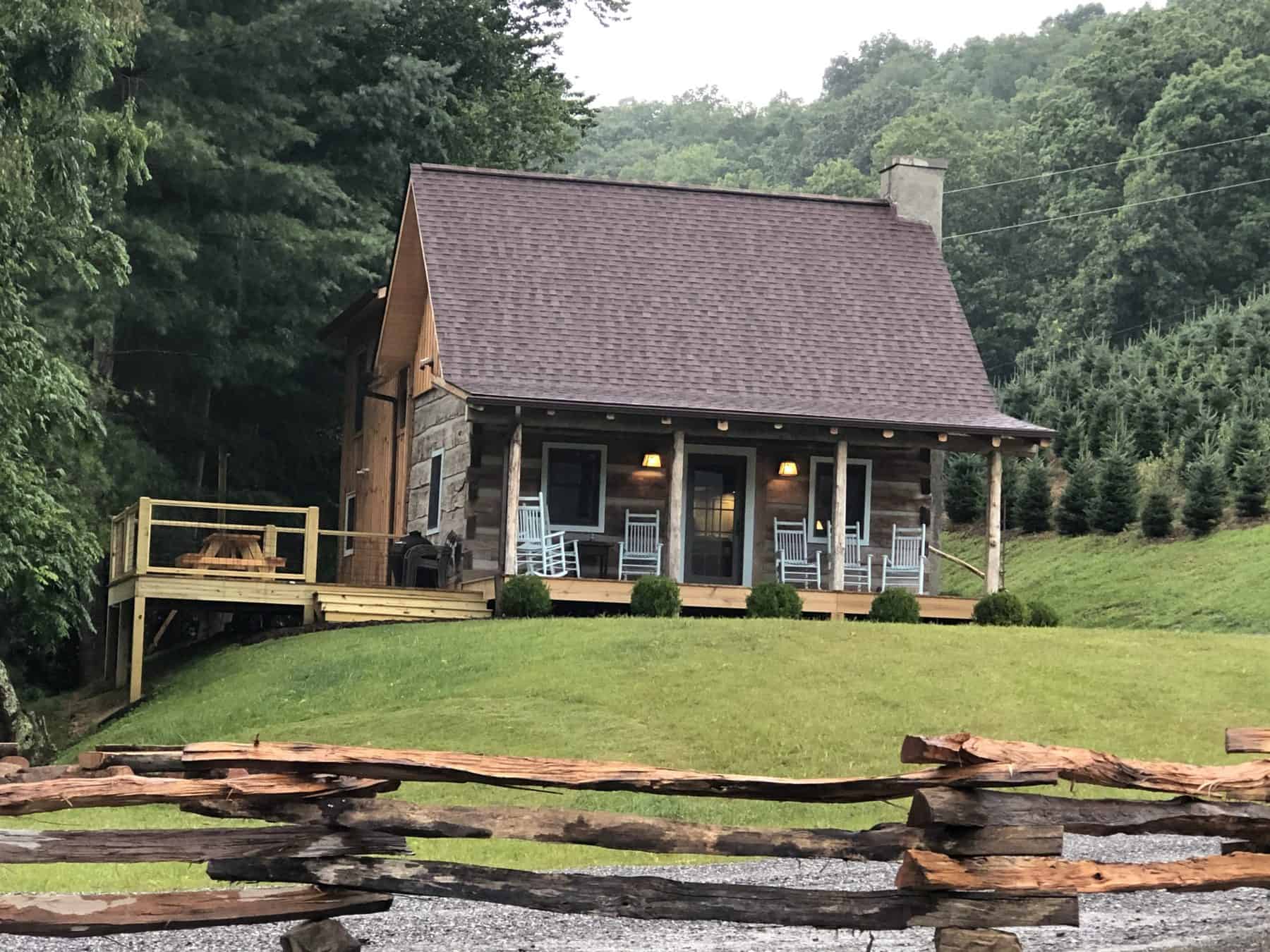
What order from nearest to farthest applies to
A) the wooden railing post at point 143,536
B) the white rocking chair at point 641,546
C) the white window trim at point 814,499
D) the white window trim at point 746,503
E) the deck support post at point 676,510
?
the wooden railing post at point 143,536 → the deck support post at point 676,510 → the white rocking chair at point 641,546 → the white window trim at point 746,503 → the white window trim at point 814,499

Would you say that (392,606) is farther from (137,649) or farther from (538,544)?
(137,649)

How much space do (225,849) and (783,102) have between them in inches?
4340

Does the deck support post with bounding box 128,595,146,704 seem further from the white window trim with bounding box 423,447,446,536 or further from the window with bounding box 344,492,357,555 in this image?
the window with bounding box 344,492,357,555

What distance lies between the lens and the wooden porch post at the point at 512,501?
78.5 feet

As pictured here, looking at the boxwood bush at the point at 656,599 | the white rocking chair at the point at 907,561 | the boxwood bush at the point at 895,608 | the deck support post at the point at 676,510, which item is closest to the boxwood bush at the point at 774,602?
the boxwood bush at the point at 656,599

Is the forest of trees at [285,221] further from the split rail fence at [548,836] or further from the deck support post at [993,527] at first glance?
the split rail fence at [548,836]

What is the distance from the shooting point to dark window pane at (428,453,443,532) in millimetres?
27219

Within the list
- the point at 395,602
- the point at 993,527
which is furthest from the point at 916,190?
the point at 395,602

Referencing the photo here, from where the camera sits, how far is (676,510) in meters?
24.1

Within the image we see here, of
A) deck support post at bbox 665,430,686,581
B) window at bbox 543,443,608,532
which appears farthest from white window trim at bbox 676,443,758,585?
deck support post at bbox 665,430,686,581

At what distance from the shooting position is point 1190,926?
31.0 ft

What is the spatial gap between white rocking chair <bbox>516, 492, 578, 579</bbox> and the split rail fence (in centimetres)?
1640

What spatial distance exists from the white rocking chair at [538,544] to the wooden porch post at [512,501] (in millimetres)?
348

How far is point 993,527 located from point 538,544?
6.05 metres
